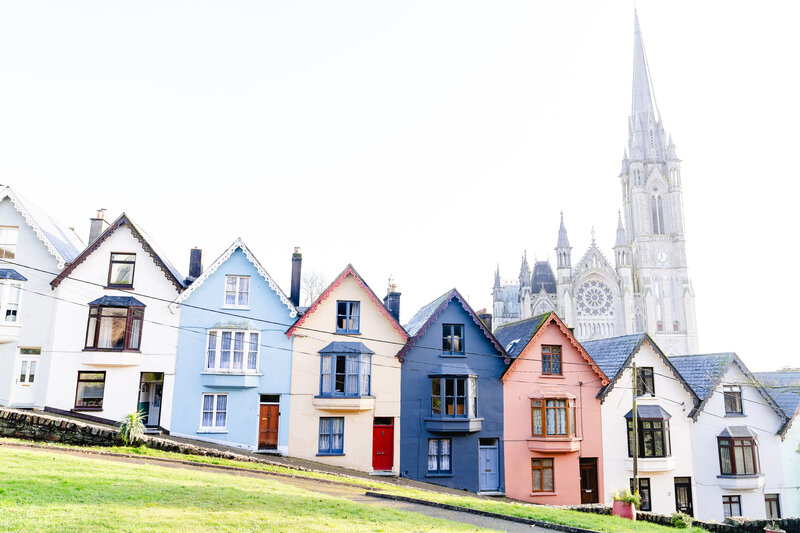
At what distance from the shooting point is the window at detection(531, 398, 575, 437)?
95.2 feet

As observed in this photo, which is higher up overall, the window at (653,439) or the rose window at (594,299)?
the rose window at (594,299)

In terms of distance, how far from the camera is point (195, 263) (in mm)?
31484

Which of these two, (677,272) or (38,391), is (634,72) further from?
(38,391)

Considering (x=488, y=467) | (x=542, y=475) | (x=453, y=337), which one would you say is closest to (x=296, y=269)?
(x=453, y=337)

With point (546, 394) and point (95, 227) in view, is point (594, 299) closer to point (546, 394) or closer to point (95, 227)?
point (546, 394)

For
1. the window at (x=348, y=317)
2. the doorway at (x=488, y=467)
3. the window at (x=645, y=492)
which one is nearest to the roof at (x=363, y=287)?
the window at (x=348, y=317)

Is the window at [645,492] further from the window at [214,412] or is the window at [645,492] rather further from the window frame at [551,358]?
the window at [214,412]

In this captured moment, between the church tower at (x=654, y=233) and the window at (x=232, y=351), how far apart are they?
232 ft

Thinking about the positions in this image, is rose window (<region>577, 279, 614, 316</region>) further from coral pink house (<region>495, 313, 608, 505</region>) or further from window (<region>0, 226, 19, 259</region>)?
window (<region>0, 226, 19, 259</region>)

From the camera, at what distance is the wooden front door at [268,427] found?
2731 centimetres

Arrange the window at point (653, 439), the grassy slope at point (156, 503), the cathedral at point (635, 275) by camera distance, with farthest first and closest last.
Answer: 1. the cathedral at point (635, 275)
2. the window at point (653, 439)
3. the grassy slope at point (156, 503)

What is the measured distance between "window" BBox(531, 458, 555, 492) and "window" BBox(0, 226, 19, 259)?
28217 mm

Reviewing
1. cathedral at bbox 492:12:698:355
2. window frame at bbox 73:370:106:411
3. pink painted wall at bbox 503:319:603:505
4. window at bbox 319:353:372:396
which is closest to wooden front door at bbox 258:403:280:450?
window at bbox 319:353:372:396

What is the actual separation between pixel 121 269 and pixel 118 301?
1.83 meters
